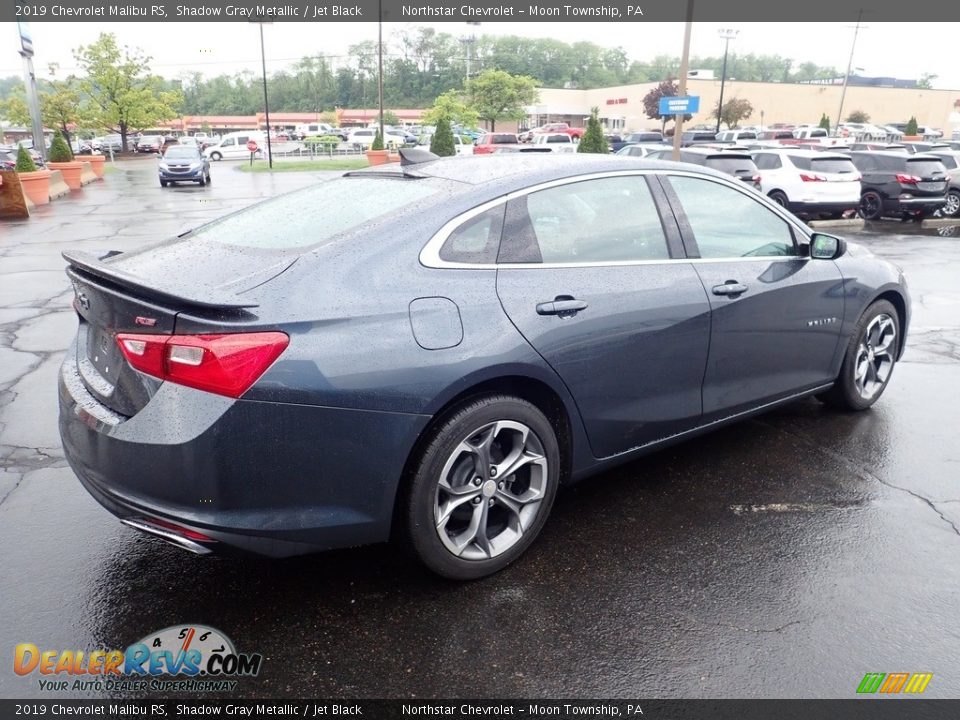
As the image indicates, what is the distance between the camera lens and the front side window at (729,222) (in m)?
3.78

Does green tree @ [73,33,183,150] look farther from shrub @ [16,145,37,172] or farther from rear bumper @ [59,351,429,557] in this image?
rear bumper @ [59,351,429,557]

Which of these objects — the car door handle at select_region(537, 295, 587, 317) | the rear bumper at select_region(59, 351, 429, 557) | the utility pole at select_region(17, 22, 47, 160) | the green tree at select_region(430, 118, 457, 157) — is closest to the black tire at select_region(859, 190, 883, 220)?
the green tree at select_region(430, 118, 457, 157)

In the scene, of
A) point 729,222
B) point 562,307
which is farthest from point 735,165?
point 562,307

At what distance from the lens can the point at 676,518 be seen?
3562 millimetres

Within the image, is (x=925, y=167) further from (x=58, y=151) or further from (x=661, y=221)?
(x=58, y=151)

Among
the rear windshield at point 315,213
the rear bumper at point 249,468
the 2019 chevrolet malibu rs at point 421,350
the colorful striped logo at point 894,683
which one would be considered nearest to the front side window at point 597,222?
the 2019 chevrolet malibu rs at point 421,350

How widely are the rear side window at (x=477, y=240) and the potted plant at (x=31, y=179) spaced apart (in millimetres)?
19342

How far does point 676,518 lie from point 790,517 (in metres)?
0.57

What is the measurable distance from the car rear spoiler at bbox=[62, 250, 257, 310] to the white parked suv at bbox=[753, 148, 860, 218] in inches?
608

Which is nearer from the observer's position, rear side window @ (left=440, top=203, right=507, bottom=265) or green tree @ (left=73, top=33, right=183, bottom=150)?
rear side window @ (left=440, top=203, right=507, bottom=265)

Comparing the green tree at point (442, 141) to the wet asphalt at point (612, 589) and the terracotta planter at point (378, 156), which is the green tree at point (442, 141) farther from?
the wet asphalt at point (612, 589)

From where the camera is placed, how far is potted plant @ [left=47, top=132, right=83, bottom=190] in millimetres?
23844

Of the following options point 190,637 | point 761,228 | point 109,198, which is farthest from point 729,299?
point 109,198

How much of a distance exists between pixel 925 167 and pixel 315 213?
1820 cm
